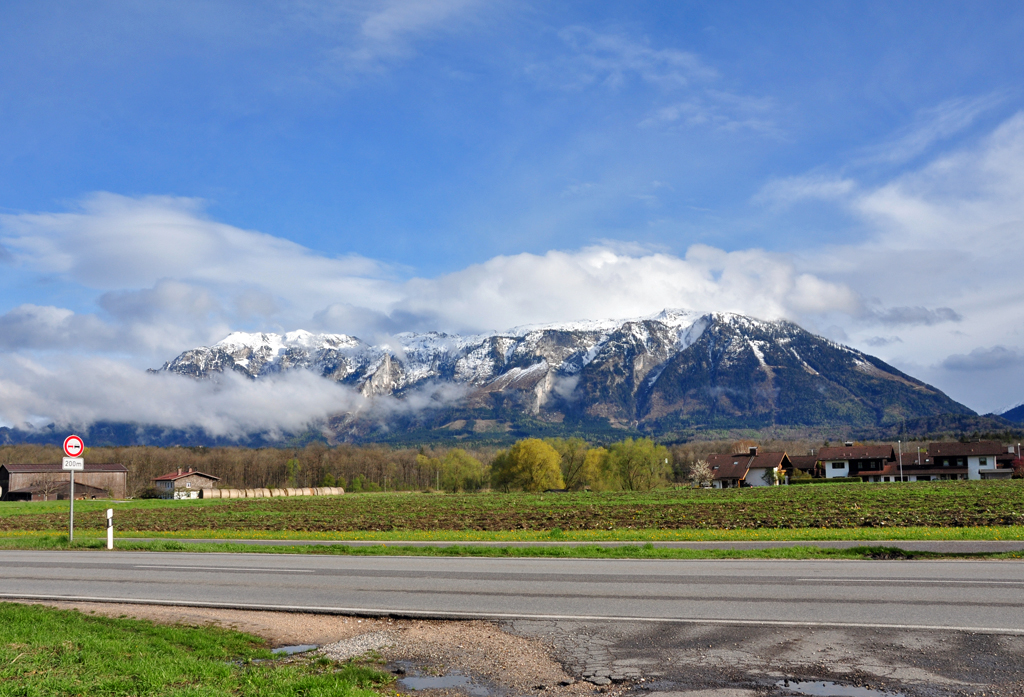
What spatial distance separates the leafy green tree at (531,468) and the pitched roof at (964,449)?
2823 inches

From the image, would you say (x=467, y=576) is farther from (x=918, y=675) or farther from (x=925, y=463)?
(x=925, y=463)

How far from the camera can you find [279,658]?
10609 mm

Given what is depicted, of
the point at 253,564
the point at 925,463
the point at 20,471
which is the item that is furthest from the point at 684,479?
the point at 253,564

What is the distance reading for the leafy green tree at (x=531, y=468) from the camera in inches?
4633

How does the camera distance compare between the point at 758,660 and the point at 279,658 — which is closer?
the point at 758,660

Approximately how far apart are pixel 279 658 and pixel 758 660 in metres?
6.91

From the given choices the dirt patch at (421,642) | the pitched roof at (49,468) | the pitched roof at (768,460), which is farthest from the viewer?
the pitched roof at (768,460)

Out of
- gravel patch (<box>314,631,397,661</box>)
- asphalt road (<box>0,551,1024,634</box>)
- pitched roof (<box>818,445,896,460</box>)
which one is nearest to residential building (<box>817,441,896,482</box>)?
pitched roof (<box>818,445,896,460</box>)

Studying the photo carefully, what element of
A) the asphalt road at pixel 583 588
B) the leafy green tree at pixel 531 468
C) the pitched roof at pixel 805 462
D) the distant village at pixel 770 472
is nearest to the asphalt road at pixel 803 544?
the asphalt road at pixel 583 588

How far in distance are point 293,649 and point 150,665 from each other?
2.50 metres

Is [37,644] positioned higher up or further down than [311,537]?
higher up

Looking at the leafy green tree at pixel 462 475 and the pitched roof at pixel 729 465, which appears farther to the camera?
the leafy green tree at pixel 462 475

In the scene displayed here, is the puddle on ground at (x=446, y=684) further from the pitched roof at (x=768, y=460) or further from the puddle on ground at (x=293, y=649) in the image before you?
the pitched roof at (x=768, y=460)

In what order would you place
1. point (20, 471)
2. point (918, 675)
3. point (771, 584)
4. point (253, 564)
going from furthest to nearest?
point (20, 471), point (253, 564), point (771, 584), point (918, 675)
